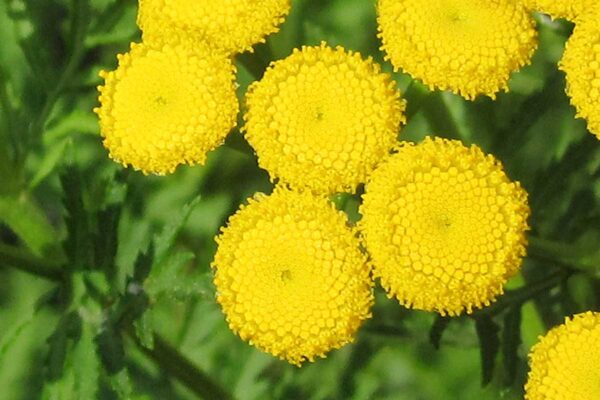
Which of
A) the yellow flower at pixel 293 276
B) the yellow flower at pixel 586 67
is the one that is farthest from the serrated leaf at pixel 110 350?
the yellow flower at pixel 586 67

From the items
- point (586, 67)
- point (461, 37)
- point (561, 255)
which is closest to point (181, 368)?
point (561, 255)

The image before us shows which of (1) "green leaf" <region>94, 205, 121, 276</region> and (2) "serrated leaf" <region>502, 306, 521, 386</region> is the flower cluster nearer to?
(1) "green leaf" <region>94, 205, 121, 276</region>

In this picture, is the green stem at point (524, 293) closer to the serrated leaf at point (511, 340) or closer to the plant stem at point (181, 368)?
the serrated leaf at point (511, 340)

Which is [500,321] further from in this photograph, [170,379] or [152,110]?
[152,110]

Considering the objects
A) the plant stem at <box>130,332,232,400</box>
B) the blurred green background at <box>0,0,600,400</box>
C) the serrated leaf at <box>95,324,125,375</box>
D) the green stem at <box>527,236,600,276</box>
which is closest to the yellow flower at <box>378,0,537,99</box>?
the blurred green background at <box>0,0,600,400</box>

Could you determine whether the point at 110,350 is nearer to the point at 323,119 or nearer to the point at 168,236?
the point at 168,236
